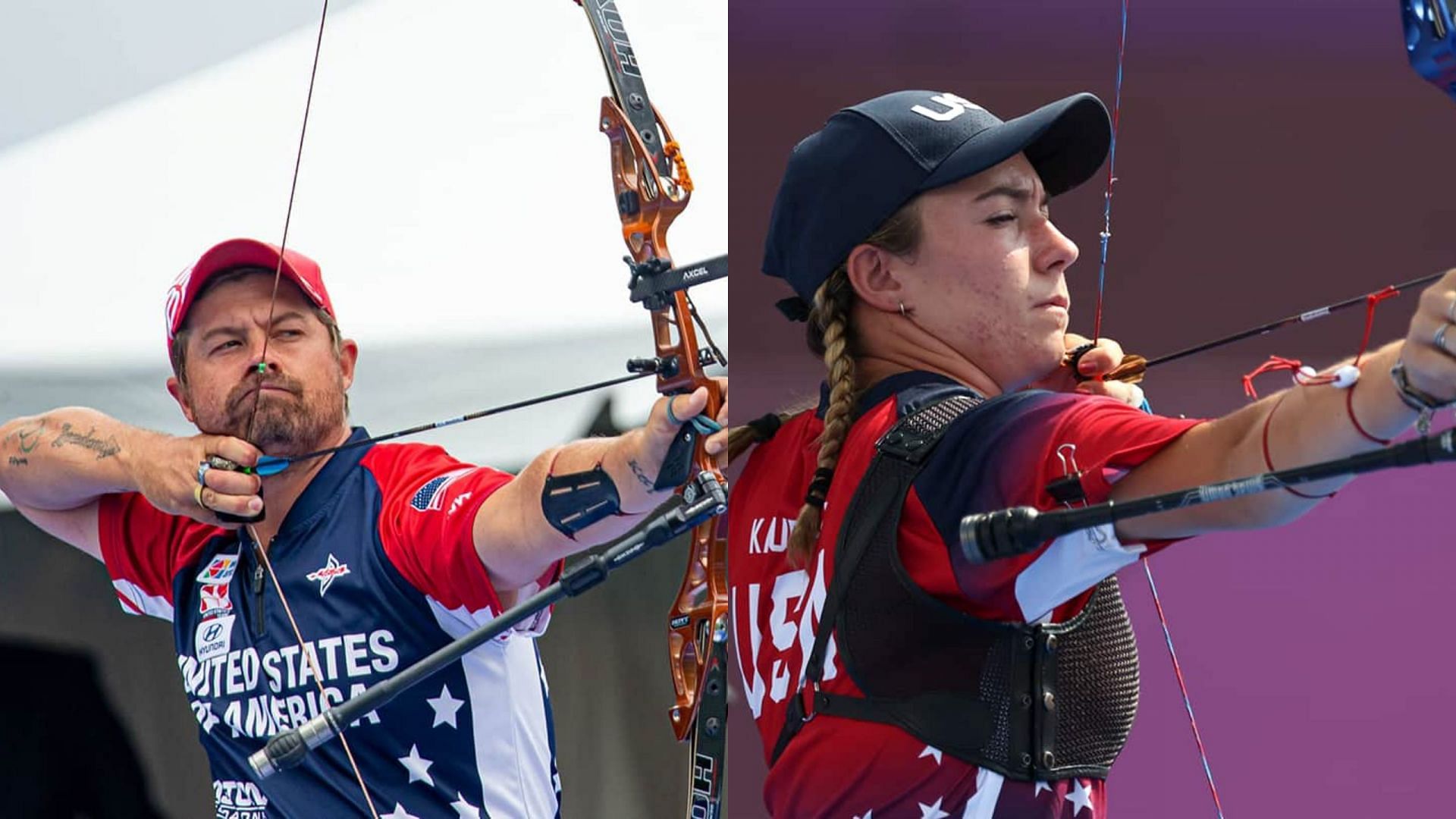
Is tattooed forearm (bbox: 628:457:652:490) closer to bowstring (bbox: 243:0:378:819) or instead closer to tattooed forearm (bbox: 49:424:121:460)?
bowstring (bbox: 243:0:378:819)

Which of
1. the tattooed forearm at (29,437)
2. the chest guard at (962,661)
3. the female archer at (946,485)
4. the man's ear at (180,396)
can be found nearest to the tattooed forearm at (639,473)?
the female archer at (946,485)

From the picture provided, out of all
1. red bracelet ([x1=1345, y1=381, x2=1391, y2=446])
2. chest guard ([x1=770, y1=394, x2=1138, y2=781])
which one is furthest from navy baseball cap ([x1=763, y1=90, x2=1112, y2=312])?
red bracelet ([x1=1345, y1=381, x2=1391, y2=446])

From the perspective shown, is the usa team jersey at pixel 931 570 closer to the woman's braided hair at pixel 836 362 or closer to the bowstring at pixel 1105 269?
the woman's braided hair at pixel 836 362

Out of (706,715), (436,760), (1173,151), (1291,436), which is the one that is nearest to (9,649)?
(436,760)

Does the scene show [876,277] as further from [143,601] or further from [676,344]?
[143,601]

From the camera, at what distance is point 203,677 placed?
7.54 feet

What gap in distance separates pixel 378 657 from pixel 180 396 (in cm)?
51

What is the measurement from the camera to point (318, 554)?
226 centimetres

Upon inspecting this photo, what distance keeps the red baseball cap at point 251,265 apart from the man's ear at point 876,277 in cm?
92

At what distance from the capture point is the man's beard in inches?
89.0

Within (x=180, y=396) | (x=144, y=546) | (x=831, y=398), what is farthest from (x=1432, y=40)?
(x=144, y=546)

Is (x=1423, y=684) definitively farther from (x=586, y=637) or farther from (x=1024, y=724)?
(x=586, y=637)

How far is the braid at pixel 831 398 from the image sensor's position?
5.36 feet

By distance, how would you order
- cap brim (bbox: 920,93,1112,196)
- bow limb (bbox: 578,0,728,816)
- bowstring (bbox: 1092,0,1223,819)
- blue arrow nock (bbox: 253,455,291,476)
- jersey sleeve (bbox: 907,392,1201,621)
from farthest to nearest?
blue arrow nock (bbox: 253,455,291,476) < bow limb (bbox: 578,0,728,816) < bowstring (bbox: 1092,0,1223,819) < cap brim (bbox: 920,93,1112,196) < jersey sleeve (bbox: 907,392,1201,621)
